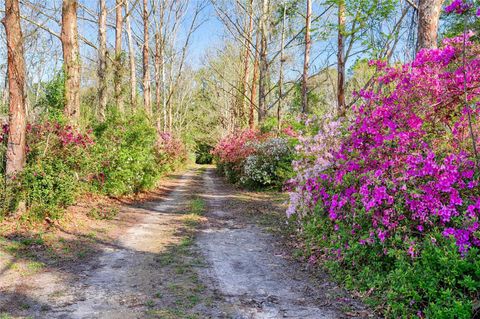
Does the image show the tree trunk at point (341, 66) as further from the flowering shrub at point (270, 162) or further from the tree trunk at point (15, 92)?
the tree trunk at point (15, 92)

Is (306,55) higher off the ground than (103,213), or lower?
higher

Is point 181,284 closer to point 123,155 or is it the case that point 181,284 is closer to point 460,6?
point 460,6

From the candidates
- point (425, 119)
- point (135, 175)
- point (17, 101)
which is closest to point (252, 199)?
point (135, 175)

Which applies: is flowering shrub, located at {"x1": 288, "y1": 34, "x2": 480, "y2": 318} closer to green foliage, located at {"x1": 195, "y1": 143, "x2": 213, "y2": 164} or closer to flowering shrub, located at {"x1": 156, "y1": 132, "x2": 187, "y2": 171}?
flowering shrub, located at {"x1": 156, "y1": 132, "x2": 187, "y2": 171}

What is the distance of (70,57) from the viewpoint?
1124 centimetres

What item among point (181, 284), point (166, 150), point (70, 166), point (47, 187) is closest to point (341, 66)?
point (70, 166)

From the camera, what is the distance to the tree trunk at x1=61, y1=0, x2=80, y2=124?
1121cm

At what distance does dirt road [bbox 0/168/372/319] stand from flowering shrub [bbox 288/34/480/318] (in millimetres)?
705

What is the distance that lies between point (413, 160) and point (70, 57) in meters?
9.78

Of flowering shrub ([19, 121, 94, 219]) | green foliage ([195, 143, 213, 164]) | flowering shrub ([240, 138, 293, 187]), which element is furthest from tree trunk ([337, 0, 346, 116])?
green foliage ([195, 143, 213, 164])

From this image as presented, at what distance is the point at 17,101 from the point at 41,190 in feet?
6.12

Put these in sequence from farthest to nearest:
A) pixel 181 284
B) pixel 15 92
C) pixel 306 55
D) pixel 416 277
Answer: pixel 306 55, pixel 15 92, pixel 181 284, pixel 416 277

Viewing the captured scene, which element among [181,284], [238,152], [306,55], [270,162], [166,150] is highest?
[306,55]

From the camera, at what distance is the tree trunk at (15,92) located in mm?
8031
